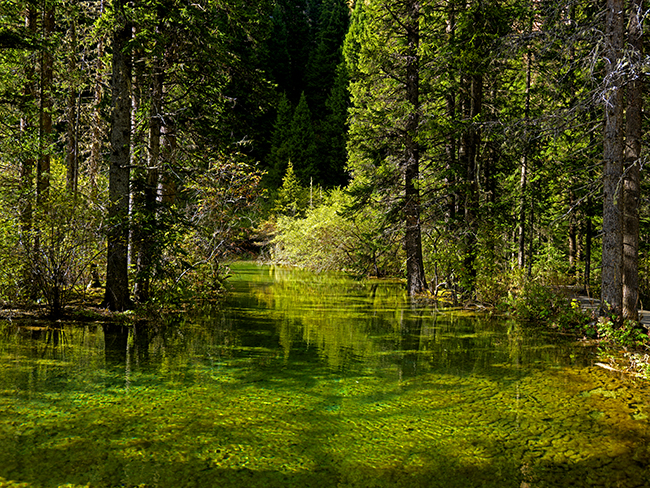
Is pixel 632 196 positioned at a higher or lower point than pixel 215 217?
higher

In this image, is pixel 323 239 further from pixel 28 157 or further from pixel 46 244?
pixel 46 244

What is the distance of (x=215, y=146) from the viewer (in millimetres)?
12523

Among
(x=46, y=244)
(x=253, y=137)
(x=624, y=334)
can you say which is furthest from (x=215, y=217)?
(x=624, y=334)

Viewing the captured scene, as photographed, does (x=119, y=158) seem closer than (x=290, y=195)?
Yes

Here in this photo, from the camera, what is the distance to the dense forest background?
8.65 meters

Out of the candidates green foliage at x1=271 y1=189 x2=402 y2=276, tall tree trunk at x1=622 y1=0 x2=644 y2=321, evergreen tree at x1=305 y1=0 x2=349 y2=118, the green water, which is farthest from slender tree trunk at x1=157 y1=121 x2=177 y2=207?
evergreen tree at x1=305 y1=0 x2=349 y2=118

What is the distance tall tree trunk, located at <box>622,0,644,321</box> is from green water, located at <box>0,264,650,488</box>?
1564mm

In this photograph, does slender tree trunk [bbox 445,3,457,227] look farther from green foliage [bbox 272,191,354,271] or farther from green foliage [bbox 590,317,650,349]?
green foliage [bbox 272,191,354,271]

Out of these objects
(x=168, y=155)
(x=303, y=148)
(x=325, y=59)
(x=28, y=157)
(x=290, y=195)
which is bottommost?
(x=28, y=157)

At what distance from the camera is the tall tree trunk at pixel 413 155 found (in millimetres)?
14977

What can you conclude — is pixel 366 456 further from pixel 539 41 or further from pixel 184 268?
pixel 539 41

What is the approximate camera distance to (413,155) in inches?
604

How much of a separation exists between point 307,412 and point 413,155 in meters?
12.0

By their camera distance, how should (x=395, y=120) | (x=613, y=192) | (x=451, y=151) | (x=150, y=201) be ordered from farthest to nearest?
(x=451, y=151), (x=395, y=120), (x=150, y=201), (x=613, y=192)
